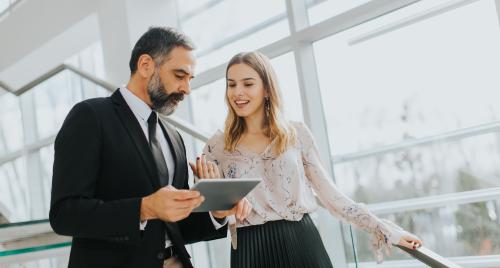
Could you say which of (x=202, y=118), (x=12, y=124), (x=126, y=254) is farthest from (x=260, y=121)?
(x=202, y=118)

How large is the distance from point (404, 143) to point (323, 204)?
1.88 meters

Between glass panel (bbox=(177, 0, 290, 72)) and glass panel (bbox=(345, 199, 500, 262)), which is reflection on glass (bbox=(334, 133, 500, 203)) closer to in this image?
glass panel (bbox=(345, 199, 500, 262))

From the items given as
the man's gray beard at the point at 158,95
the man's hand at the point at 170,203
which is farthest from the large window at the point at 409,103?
the man's hand at the point at 170,203

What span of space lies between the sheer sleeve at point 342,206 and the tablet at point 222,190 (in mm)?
571

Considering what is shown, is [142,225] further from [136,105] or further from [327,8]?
[327,8]

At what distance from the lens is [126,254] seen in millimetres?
1529

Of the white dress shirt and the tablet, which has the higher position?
the white dress shirt

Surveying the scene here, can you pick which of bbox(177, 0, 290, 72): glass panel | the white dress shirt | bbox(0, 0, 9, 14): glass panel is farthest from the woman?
bbox(0, 0, 9, 14): glass panel

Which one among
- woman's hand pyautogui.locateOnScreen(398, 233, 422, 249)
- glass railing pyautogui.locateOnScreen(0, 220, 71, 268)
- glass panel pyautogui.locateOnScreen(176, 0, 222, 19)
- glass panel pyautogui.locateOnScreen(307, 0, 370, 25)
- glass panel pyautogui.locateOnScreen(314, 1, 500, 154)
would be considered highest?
glass panel pyautogui.locateOnScreen(176, 0, 222, 19)

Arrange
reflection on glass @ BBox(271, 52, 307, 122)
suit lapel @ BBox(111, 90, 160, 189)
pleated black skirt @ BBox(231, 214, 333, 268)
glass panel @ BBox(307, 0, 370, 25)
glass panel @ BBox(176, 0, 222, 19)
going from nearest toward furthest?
suit lapel @ BBox(111, 90, 160, 189), pleated black skirt @ BBox(231, 214, 333, 268), glass panel @ BBox(307, 0, 370, 25), reflection on glass @ BBox(271, 52, 307, 122), glass panel @ BBox(176, 0, 222, 19)

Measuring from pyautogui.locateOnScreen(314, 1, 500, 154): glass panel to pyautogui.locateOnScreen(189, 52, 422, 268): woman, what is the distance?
69.1 inches

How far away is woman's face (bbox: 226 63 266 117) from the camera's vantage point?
89.4 inches

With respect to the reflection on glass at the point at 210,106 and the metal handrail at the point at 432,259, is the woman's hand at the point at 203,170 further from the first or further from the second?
the reflection on glass at the point at 210,106

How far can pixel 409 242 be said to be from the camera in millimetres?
1734
